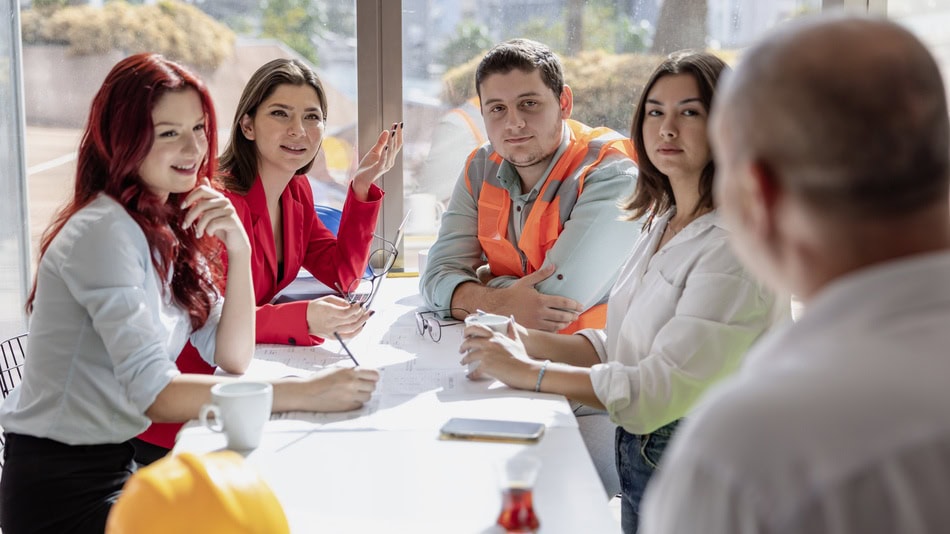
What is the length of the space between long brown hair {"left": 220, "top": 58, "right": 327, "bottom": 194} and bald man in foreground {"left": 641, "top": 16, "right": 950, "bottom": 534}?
2035 mm

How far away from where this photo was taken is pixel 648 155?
2082 millimetres

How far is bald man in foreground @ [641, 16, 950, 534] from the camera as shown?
0.60 m

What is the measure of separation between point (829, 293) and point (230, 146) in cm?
220

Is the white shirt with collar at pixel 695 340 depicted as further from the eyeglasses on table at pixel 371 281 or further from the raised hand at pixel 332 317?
the eyeglasses on table at pixel 371 281

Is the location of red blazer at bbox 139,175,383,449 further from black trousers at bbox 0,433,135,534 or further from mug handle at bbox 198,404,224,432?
mug handle at bbox 198,404,224,432

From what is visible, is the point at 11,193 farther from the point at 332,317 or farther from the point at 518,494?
the point at 518,494

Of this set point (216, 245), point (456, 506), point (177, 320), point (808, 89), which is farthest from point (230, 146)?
point (808, 89)

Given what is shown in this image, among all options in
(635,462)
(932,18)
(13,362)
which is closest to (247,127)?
(13,362)

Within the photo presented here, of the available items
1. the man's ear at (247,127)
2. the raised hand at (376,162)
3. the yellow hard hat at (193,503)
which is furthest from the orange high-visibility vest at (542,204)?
the yellow hard hat at (193,503)

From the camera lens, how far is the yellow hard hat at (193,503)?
1071 millimetres

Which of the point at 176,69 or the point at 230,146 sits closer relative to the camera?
the point at 176,69

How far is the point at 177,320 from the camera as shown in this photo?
1894mm

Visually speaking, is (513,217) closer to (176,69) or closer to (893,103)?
(176,69)

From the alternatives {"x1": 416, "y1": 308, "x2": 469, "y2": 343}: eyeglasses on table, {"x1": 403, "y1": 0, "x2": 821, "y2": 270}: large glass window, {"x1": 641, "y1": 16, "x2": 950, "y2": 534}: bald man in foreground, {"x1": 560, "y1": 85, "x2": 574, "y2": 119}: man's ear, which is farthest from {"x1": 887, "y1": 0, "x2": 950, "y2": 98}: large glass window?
{"x1": 641, "y1": 16, "x2": 950, "y2": 534}: bald man in foreground
